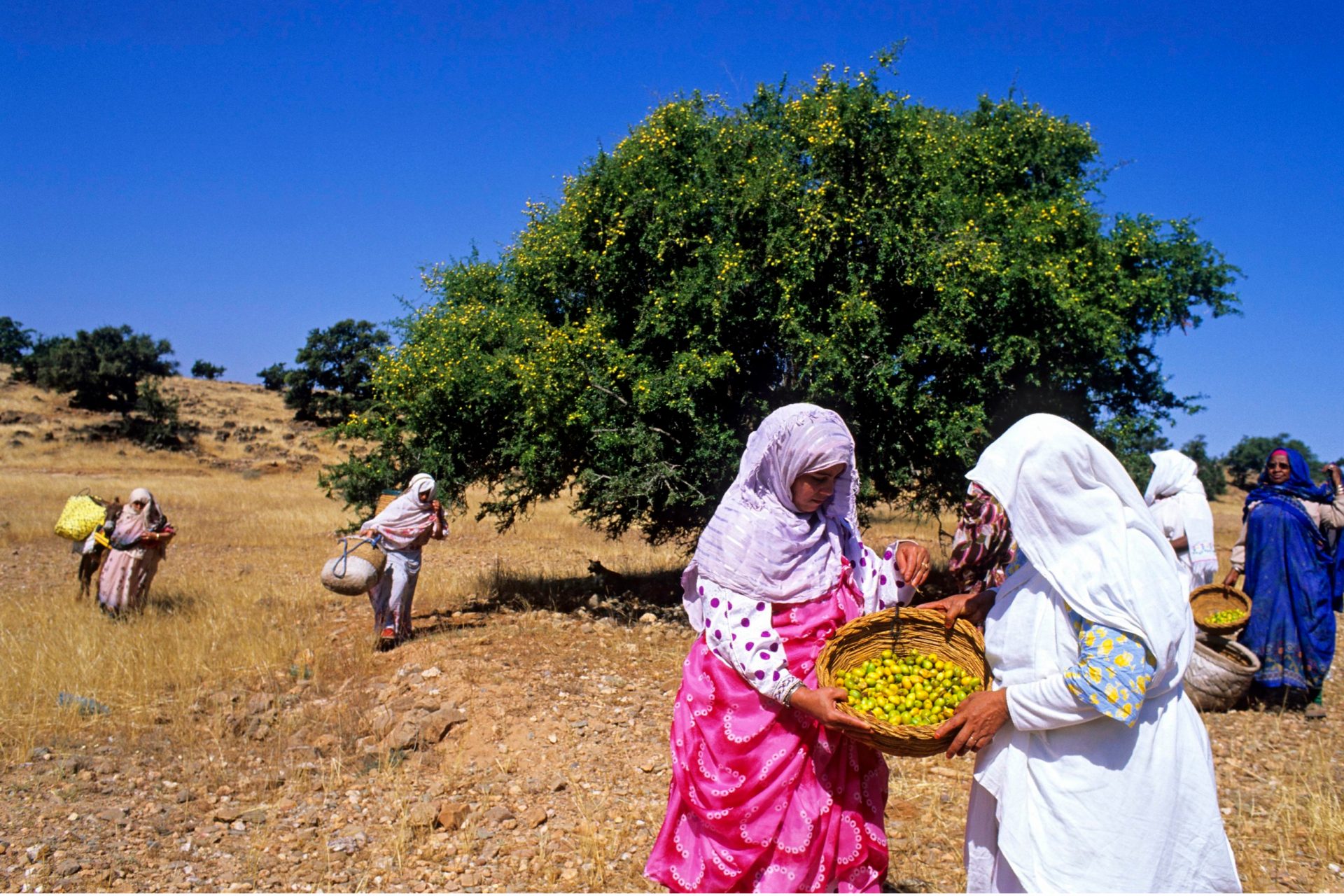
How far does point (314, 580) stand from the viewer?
13203 millimetres

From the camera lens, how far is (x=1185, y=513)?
6875 mm

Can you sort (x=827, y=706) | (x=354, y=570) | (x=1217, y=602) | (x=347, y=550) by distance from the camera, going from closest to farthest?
(x=827, y=706) < (x=1217, y=602) < (x=354, y=570) < (x=347, y=550)

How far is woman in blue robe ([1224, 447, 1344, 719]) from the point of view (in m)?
7.12

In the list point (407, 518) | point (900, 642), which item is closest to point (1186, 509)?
point (900, 642)

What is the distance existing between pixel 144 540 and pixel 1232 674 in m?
9.80

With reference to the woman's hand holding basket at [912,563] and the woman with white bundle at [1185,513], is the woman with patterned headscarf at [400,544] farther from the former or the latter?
the woman's hand holding basket at [912,563]

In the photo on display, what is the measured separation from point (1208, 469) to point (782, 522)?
43606mm

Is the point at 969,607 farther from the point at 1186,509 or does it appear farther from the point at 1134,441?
the point at 1134,441

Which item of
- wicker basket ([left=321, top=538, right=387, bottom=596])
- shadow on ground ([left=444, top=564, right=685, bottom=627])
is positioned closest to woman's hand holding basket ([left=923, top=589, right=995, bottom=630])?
wicker basket ([left=321, top=538, right=387, bottom=596])

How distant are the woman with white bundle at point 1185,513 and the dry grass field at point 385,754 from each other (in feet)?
3.68

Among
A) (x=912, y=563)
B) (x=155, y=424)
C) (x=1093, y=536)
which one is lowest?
(x=155, y=424)

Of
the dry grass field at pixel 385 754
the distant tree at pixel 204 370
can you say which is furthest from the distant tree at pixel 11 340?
the dry grass field at pixel 385 754

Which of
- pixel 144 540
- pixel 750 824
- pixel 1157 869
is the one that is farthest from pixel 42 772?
pixel 1157 869

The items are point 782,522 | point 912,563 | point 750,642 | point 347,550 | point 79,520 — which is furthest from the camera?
point 79,520
